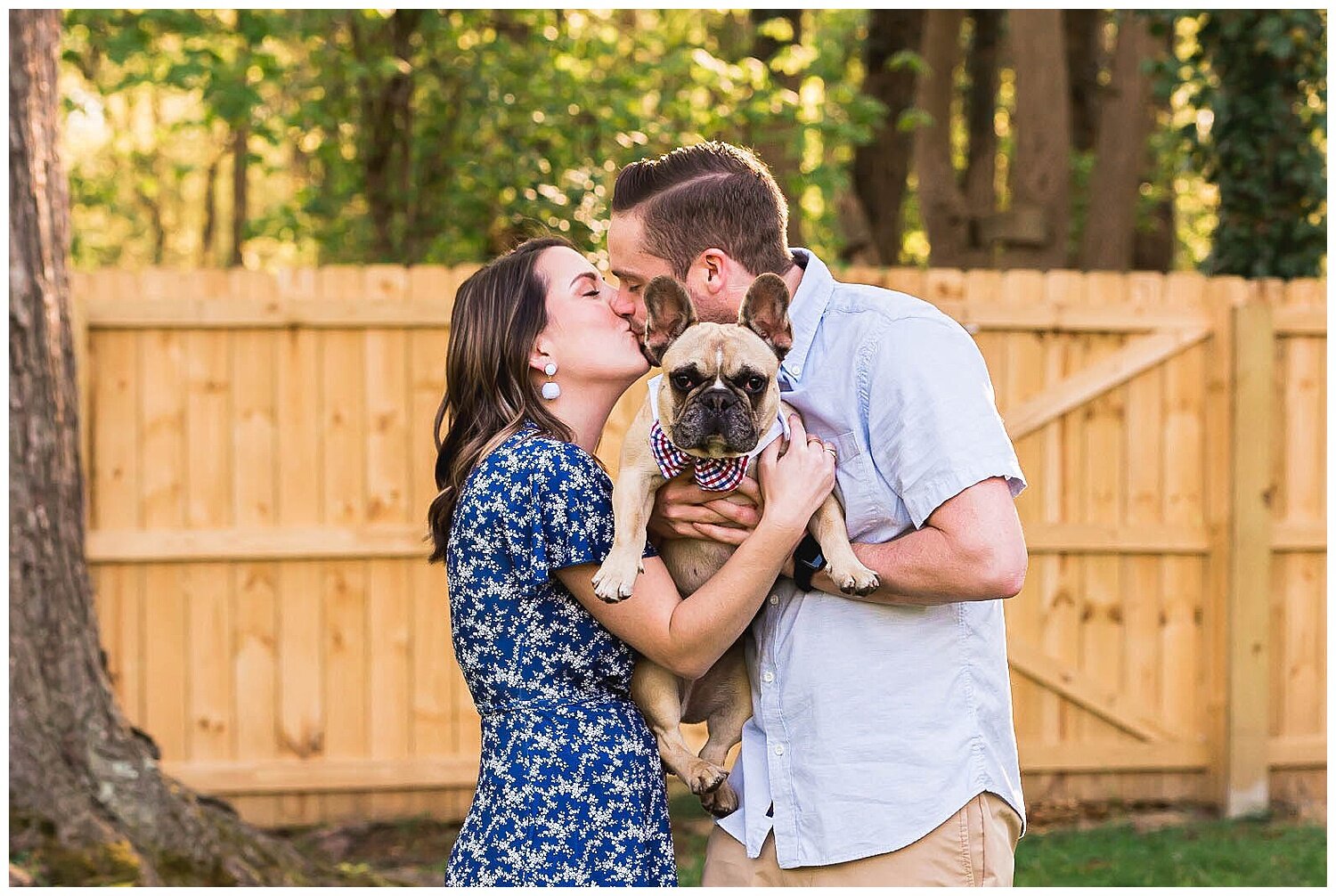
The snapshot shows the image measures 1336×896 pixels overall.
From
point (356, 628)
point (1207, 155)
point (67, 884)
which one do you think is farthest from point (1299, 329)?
point (67, 884)

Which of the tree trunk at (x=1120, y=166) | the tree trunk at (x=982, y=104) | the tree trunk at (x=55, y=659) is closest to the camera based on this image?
the tree trunk at (x=55, y=659)

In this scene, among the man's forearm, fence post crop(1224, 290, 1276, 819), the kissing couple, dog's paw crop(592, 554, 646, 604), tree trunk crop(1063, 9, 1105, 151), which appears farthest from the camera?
tree trunk crop(1063, 9, 1105, 151)

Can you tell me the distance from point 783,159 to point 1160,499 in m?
4.10

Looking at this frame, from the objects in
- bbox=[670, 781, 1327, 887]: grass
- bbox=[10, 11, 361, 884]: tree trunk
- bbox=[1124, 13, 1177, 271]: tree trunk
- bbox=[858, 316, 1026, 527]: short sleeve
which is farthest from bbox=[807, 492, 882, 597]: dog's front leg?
bbox=[1124, 13, 1177, 271]: tree trunk

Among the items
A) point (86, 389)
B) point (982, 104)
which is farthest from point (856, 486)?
point (982, 104)

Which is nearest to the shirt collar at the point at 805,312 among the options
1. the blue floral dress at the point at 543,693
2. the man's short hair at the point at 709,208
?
the man's short hair at the point at 709,208

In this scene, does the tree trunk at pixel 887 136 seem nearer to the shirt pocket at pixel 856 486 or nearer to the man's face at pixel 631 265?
the man's face at pixel 631 265

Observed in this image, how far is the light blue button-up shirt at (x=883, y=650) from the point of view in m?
2.67

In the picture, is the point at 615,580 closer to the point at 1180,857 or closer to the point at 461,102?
the point at 1180,857

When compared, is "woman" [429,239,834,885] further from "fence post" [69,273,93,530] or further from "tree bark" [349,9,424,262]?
"tree bark" [349,9,424,262]

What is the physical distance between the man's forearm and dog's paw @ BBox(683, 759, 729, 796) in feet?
1.94

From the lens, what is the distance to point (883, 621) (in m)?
2.79

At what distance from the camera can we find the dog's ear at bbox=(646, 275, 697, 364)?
2936 millimetres

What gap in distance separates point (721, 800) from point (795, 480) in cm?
77
